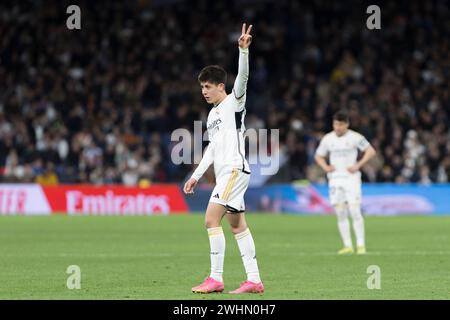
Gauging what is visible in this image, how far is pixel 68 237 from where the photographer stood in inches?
873

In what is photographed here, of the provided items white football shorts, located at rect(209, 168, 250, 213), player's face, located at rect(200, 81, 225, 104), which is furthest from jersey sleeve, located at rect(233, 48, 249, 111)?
white football shorts, located at rect(209, 168, 250, 213)

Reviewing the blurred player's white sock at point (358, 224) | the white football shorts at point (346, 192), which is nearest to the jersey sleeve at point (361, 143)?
the white football shorts at point (346, 192)

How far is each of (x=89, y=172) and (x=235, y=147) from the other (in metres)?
22.5

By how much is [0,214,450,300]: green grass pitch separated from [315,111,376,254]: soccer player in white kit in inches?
26.5

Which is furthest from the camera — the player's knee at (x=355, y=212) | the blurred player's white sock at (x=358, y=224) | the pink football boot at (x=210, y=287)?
the player's knee at (x=355, y=212)

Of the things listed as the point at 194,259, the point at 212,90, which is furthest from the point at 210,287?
the point at 194,259

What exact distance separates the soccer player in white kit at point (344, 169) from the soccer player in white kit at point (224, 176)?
7.14 metres

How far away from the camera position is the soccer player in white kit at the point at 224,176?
11.8 meters

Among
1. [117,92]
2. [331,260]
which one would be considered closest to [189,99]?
[117,92]

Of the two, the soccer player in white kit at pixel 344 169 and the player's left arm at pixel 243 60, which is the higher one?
the player's left arm at pixel 243 60

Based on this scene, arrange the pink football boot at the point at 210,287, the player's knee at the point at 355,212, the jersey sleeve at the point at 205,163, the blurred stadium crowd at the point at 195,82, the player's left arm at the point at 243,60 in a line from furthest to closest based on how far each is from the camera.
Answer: the blurred stadium crowd at the point at 195,82, the player's knee at the point at 355,212, the jersey sleeve at the point at 205,163, the pink football boot at the point at 210,287, the player's left arm at the point at 243,60

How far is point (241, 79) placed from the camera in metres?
11.4

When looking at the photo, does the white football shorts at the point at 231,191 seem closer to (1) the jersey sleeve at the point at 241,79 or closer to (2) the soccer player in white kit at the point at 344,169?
(1) the jersey sleeve at the point at 241,79
